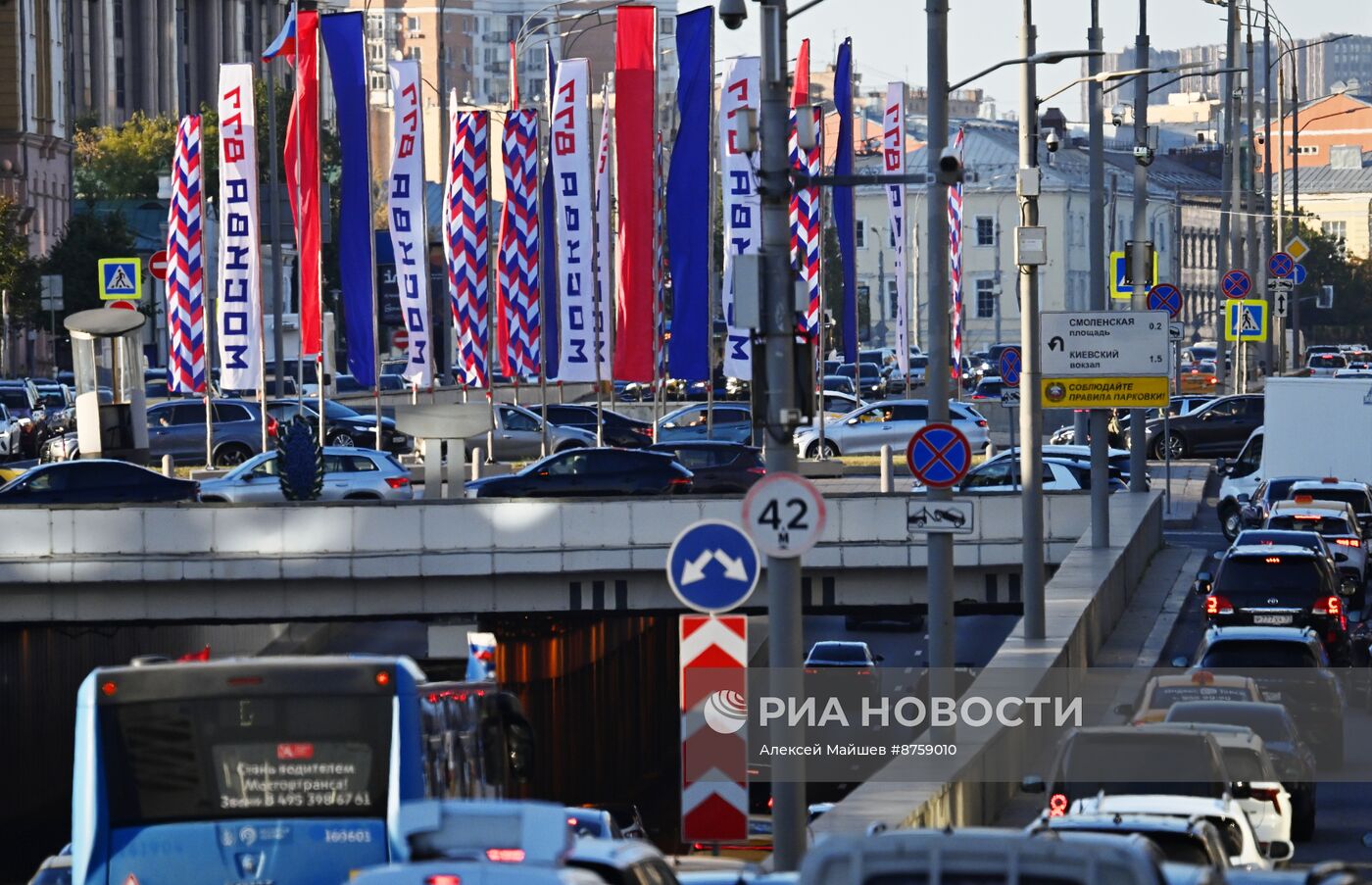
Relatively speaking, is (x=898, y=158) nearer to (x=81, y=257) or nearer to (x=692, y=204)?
(x=692, y=204)

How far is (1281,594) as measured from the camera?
28703 millimetres

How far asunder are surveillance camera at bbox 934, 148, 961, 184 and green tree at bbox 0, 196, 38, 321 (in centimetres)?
5910

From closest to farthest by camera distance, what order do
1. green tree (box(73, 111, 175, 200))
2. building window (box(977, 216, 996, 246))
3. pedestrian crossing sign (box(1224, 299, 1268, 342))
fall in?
pedestrian crossing sign (box(1224, 299, 1268, 342))
green tree (box(73, 111, 175, 200))
building window (box(977, 216, 996, 246))

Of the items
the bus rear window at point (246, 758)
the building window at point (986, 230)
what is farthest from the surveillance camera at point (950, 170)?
the building window at point (986, 230)

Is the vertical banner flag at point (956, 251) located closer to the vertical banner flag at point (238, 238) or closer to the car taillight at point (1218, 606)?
the vertical banner flag at point (238, 238)

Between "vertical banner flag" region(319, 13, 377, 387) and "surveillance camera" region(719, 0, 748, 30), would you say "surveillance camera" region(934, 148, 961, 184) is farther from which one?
"vertical banner flag" region(319, 13, 377, 387)

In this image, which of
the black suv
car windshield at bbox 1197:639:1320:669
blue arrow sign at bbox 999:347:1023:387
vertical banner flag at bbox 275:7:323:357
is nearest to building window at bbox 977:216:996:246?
blue arrow sign at bbox 999:347:1023:387

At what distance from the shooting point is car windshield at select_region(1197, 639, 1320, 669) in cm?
2453

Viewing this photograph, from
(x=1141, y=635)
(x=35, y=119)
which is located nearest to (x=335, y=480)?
(x=1141, y=635)

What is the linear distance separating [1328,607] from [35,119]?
75.0m

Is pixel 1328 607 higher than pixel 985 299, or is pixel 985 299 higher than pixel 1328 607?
pixel 985 299

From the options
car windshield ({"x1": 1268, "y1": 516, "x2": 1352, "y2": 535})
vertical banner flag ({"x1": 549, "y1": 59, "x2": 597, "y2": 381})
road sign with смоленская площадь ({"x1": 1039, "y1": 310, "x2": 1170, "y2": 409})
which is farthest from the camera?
vertical banner flag ({"x1": 549, "y1": 59, "x2": 597, "y2": 381})

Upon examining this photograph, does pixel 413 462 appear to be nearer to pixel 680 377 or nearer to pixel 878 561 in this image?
pixel 680 377

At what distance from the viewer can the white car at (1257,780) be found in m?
18.1
